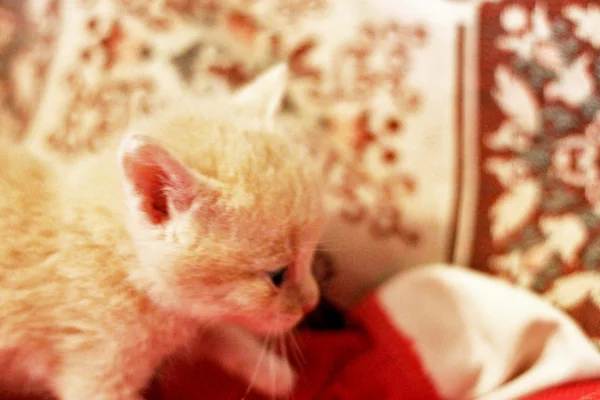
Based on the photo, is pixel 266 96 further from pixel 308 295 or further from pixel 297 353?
pixel 297 353

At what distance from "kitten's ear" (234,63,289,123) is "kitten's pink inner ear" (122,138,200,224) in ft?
0.71

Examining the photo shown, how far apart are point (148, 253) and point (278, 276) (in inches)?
7.2

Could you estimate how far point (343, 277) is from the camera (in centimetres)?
108

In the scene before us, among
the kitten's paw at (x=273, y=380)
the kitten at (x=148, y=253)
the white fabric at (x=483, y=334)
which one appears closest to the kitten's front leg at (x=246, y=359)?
the kitten's paw at (x=273, y=380)

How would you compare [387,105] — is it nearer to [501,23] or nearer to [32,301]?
[501,23]

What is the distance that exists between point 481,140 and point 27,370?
0.79 meters

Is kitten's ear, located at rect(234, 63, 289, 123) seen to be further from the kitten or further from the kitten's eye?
the kitten's eye

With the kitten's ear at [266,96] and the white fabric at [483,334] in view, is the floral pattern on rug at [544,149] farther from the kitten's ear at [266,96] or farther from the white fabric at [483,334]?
the kitten's ear at [266,96]

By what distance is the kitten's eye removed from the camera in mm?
791

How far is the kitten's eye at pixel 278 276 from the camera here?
0.79 meters

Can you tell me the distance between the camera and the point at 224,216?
715 millimetres

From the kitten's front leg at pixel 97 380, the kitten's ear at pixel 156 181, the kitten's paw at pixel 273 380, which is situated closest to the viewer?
the kitten's ear at pixel 156 181

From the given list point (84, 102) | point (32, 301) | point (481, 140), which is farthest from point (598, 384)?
point (84, 102)

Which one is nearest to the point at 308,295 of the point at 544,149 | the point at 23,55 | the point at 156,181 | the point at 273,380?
the point at 273,380
